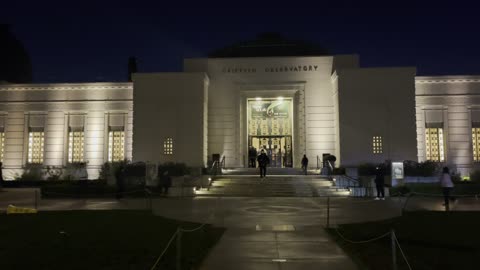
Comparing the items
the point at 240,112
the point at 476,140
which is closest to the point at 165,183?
the point at 240,112

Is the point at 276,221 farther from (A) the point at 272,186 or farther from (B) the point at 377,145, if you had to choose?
(B) the point at 377,145

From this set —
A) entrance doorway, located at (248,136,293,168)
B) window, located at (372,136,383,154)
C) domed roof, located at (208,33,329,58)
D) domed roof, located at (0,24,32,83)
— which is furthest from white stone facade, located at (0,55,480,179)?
domed roof, located at (0,24,32,83)

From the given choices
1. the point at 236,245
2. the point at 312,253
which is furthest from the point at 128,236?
the point at 312,253

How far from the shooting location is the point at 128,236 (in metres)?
9.99

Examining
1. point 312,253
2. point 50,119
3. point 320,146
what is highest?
point 50,119

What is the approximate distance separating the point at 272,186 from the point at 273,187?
0.68 feet

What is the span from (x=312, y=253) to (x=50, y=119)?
26.2m

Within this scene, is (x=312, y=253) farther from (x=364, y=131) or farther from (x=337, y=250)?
(x=364, y=131)

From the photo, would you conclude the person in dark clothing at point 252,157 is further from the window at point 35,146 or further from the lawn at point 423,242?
the lawn at point 423,242

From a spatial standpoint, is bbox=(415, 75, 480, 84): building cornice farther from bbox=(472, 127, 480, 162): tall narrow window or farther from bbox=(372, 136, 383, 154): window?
bbox=(372, 136, 383, 154): window

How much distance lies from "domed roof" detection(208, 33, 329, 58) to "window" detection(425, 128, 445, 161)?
30.1 feet

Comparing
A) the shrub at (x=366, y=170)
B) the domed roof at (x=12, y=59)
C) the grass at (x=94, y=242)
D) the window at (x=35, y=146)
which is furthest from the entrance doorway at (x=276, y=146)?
the domed roof at (x=12, y=59)

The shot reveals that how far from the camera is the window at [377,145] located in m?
26.5

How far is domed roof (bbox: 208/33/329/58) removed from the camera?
3191 centimetres
